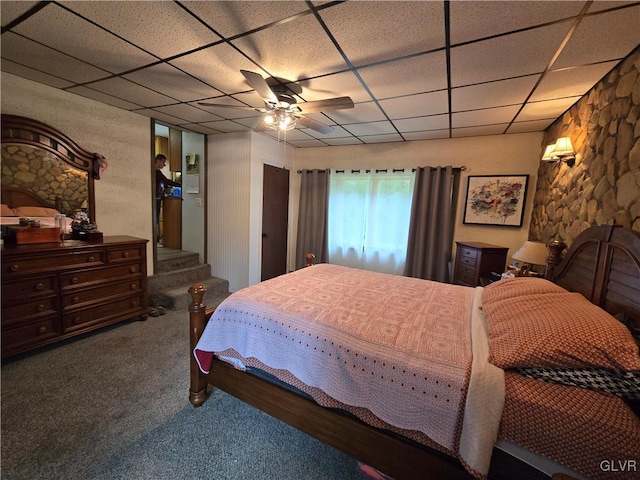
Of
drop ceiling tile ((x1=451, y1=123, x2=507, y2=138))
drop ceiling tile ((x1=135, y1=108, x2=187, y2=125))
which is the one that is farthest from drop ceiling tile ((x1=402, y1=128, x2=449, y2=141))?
drop ceiling tile ((x1=135, y1=108, x2=187, y2=125))

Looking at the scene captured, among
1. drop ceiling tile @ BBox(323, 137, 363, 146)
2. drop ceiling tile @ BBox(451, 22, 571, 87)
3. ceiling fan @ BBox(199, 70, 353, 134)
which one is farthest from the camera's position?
drop ceiling tile @ BBox(323, 137, 363, 146)

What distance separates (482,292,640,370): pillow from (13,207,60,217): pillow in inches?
150

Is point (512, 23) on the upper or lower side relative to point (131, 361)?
upper

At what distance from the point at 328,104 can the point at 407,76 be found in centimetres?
66

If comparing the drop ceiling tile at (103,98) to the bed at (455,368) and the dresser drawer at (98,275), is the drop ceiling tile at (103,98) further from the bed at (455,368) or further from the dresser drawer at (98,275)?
the bed at (455,368)

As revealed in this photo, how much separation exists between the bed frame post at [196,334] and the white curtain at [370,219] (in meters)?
2.91

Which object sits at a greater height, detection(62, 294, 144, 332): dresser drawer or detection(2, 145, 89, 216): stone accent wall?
detection(2, 145, 89, 216): stone accent wall

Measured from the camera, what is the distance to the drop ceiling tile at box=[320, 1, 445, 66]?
130 centimetres

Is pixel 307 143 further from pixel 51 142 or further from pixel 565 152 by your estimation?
pixel 565 152

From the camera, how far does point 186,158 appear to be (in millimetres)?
4223

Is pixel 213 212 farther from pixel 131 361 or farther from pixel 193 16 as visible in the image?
pixel 193 16

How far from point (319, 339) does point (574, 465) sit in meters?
1.04

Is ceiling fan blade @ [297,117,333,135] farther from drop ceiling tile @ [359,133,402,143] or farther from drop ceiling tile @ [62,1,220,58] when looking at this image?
drop ceiling tile @ [359,133,402,143]

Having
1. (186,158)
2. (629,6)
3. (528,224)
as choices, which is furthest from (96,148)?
(528,224)
